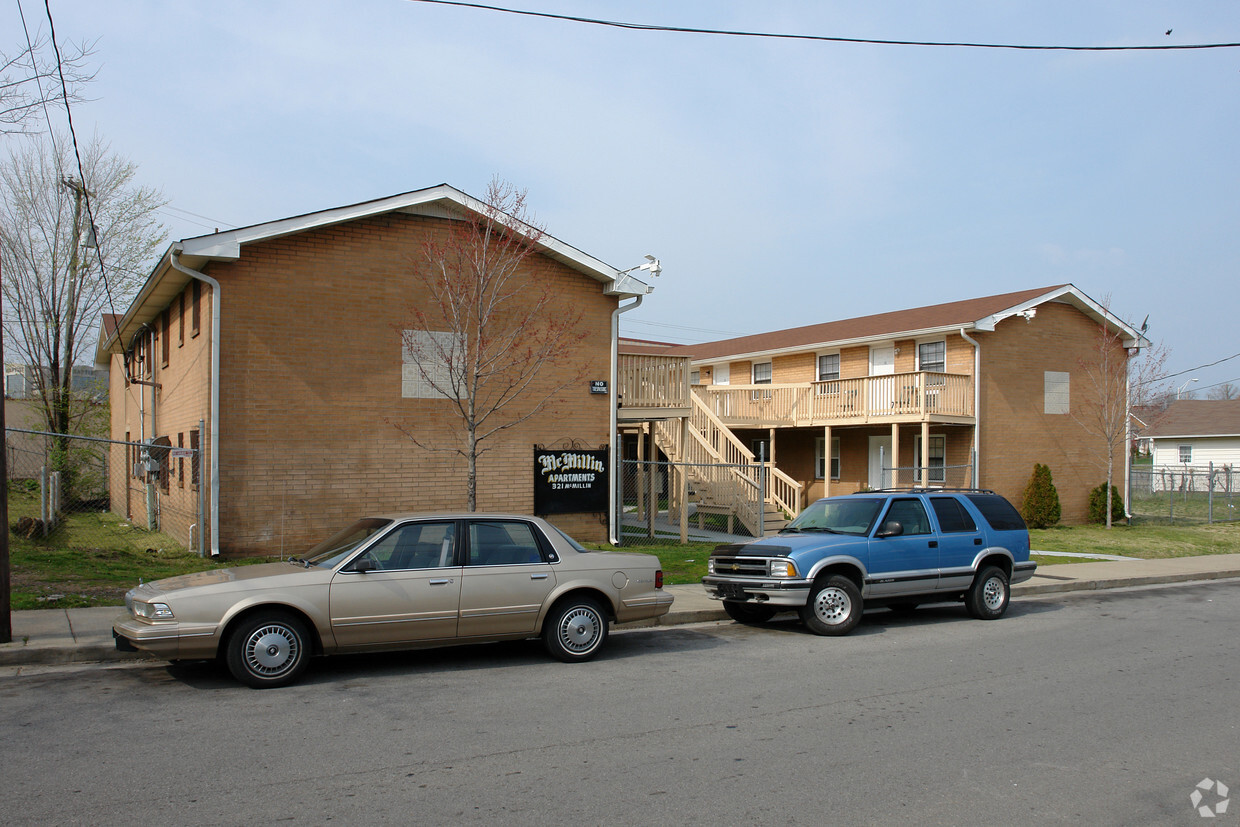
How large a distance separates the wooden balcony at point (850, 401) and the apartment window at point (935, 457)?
1935mm

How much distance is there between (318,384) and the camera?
14617 millimetres

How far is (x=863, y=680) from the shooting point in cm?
806

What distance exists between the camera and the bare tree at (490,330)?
47.7ft

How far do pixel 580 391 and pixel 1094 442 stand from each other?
59.9ft

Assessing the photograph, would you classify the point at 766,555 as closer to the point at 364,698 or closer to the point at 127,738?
the point at 364,698

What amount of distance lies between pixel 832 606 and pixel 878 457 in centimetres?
1829

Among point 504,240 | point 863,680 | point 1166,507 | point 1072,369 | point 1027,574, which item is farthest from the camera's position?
point 1166,507

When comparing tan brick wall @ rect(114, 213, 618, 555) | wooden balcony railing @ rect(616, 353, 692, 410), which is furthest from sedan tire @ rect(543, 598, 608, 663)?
wooden balcony railing @ rect(616, 353, 692, 410)

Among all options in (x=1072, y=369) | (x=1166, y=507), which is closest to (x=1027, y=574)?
(x=1072, y=369)

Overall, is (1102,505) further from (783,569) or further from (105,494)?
(105,494)

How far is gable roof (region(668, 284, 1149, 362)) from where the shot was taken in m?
25.0

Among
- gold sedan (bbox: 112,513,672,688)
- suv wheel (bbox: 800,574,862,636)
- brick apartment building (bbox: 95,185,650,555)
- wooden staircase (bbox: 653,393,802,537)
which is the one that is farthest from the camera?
wooden staircase (bbox: 653,393,802,537)

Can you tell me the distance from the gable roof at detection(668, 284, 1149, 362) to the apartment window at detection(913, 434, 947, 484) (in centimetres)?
319

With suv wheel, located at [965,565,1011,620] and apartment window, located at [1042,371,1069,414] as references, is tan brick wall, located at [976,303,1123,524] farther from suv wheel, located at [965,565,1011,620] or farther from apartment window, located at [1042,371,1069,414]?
suv wheel, located at [965,565,1011,620]
